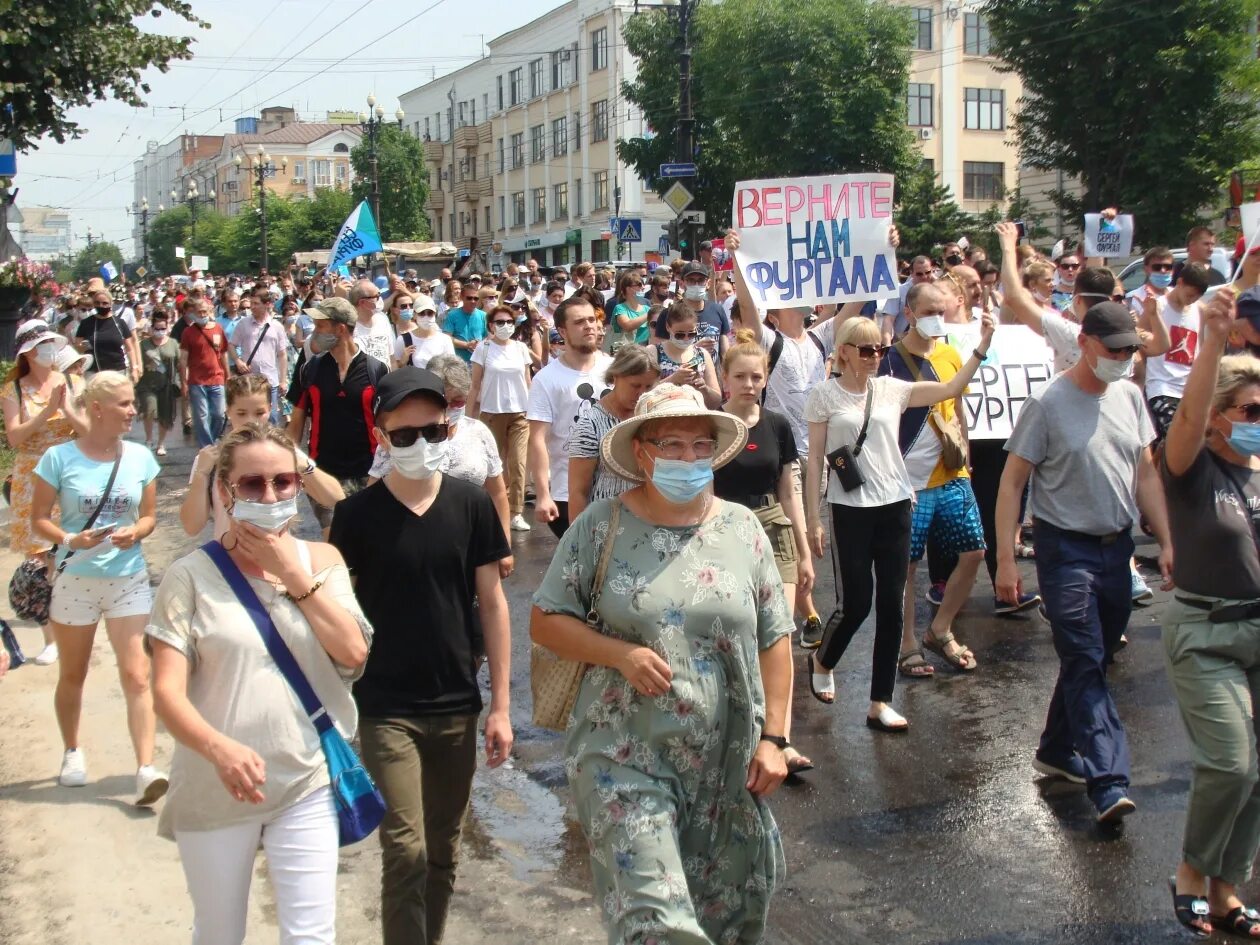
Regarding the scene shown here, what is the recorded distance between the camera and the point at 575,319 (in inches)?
304

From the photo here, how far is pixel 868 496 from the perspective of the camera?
21.1 ft

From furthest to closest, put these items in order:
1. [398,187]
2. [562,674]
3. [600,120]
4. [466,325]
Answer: [398,187] < [600,120] < [466,325] < [562,674]

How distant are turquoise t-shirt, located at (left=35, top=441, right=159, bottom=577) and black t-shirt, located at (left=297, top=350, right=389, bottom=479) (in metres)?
1.65

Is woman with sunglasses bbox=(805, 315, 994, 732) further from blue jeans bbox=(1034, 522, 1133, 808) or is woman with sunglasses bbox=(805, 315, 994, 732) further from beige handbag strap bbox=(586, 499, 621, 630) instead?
beige handbag strap bbox=(586, 499, 621, 630)

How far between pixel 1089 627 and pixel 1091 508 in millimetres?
460

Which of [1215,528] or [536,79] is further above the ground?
[536,79]

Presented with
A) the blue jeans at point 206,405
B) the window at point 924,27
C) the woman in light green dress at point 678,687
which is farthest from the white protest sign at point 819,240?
the window at point 924,27

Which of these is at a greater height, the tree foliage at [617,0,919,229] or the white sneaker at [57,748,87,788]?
the tree foliage at [617,0,919,229]

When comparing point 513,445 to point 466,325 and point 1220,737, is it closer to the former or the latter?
point 466,325

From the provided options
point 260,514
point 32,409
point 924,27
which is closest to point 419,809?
point 260,514

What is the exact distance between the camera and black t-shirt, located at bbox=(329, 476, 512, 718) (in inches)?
163

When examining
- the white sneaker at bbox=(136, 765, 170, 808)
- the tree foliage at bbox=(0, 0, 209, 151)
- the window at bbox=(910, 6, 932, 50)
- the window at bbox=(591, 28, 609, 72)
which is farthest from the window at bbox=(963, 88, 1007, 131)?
the white sneaker at bbox=(136, 765, 170, 808)

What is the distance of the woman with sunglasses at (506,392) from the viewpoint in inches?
448

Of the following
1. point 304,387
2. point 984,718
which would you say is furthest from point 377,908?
point 304,387
